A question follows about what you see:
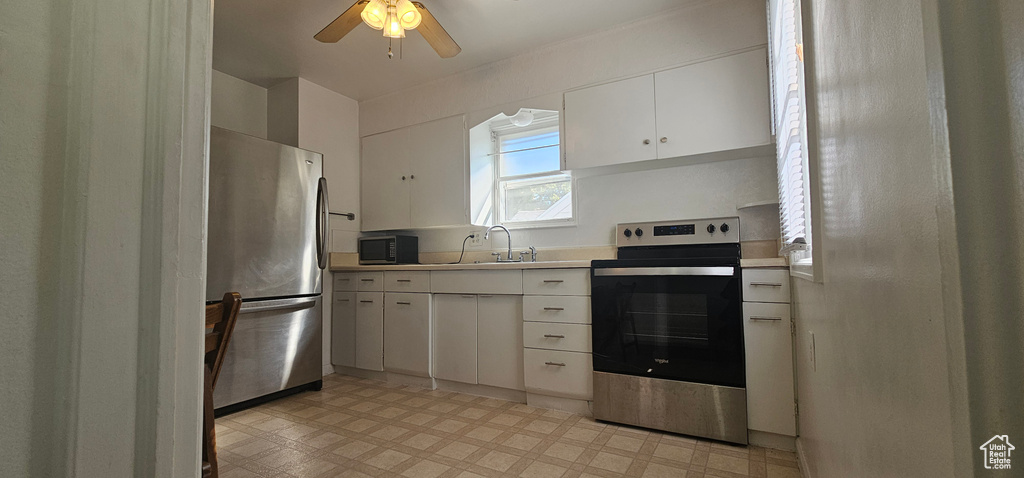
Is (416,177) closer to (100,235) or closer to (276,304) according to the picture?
(276,304)

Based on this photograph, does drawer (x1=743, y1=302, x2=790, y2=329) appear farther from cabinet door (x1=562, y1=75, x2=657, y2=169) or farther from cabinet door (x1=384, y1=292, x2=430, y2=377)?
cabinet door (x1=384, y1=292, x2=430, y2=377)

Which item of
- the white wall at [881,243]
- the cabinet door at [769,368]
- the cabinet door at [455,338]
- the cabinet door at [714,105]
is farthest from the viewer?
the cabinet door at [455,338]

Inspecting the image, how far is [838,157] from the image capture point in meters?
0.90

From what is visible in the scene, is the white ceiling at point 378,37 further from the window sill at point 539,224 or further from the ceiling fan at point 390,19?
the window sill at point 539,224

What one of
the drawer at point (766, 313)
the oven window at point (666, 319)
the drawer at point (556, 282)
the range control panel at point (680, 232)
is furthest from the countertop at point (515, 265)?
the range control panel at point (680, 232)

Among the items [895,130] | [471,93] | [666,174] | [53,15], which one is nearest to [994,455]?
[895,130]

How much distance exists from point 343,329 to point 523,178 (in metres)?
1.96

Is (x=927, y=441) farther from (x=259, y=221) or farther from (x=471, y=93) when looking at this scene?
(x=471, y=93)

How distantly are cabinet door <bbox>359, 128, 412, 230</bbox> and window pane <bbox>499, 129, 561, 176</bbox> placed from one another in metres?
0.87

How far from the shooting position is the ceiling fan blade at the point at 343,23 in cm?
233

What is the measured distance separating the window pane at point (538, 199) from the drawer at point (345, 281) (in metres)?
1.37

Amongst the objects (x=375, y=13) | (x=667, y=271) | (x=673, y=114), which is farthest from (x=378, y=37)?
(x=667, y=271)

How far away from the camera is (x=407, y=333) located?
3.31 m

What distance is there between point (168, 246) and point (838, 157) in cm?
111
